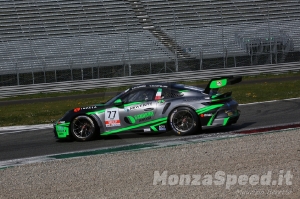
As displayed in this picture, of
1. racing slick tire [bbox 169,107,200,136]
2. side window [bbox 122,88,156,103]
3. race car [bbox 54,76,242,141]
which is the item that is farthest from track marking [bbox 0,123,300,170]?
side window [bbox 122,88,156,103]

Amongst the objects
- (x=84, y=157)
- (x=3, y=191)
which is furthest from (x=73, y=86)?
(x=3, y=191)

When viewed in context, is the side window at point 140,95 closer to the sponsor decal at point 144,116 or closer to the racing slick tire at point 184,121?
the sponsor decal at point 144,116

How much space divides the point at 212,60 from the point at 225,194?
21.2m

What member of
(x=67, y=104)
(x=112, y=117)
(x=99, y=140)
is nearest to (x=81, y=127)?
(x=99, y=140)

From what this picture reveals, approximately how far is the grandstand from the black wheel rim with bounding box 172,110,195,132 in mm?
15350

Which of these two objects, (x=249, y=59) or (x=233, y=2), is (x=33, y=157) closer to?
(x=249, y=59)

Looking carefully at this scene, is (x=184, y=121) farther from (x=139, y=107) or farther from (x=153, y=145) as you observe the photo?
(x=153, y=145)

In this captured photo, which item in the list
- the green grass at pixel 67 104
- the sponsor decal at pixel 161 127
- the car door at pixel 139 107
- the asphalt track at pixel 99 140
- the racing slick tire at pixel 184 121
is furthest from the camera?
the green grass at pixel 67 104

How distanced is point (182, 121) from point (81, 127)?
202 cm

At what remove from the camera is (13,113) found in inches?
736

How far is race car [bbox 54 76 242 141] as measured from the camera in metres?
10.5

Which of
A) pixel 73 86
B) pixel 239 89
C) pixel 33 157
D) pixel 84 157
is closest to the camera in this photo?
pixel 84 157

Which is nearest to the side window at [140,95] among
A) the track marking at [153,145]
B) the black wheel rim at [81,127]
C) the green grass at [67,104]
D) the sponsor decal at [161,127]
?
the sponsor decal at [161,127]

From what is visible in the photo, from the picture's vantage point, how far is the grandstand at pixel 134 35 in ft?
85.2
